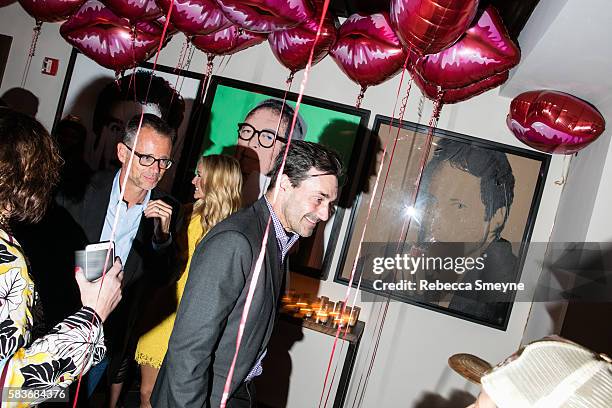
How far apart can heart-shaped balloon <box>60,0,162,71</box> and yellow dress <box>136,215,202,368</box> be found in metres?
1.24

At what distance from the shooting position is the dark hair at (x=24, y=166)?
1137 mm

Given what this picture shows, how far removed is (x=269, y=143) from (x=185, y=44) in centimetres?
98

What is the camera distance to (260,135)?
3.31m

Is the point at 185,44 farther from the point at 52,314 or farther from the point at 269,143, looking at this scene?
the point at 52,314

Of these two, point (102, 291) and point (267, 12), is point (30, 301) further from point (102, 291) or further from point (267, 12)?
point (267, 12)

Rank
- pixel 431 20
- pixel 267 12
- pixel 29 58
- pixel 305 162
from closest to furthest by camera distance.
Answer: pixel 305 162, pixel 431 20, pixel 267 12, pixel 29 58

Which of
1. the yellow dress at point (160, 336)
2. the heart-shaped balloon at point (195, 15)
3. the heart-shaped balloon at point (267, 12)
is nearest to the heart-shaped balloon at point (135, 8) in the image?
the heart-shaped balloon at point (195, 15)

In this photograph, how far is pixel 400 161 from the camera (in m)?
3.10

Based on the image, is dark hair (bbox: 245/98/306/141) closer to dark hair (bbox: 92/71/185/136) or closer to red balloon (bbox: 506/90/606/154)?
dark hair (bbox: 92/71/185/136)

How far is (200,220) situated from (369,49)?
48.6 inches

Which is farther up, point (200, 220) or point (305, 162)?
point (305, 162)

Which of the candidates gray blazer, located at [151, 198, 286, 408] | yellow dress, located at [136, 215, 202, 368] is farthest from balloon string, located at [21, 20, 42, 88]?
gray blazer, located at [151, 198, 286, 408]

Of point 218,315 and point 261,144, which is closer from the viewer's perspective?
point 218,315

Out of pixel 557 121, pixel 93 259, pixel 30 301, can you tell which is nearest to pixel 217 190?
pixel 93 259
